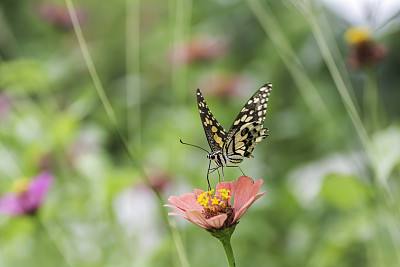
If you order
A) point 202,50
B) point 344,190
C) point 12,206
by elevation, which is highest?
point 202,50

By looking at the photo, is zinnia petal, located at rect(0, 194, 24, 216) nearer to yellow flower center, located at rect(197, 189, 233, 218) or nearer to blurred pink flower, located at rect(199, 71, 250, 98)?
yellow flower center, located at rect(197, 189, 233, 218)

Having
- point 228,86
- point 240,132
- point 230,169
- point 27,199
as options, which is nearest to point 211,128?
point 240,132

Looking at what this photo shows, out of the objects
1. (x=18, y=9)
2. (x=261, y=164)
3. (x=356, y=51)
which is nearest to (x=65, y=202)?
(x=261, y=164)

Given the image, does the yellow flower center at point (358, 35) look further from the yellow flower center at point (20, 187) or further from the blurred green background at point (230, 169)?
the yellow flower center at point (20, 187)

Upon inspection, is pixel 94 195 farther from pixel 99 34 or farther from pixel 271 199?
pixel 99 34

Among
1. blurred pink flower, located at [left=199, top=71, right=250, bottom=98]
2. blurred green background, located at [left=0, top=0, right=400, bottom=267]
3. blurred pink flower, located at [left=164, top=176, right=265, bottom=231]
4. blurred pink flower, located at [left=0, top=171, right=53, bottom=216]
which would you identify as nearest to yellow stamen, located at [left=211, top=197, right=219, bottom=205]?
blurred pink flower, located at [left=164, top=176, right=265, bottom=231]

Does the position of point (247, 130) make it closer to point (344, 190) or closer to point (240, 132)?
point (240, 132)

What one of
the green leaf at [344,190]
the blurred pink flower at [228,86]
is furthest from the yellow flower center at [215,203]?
the blurred pink flower at [228,86]
